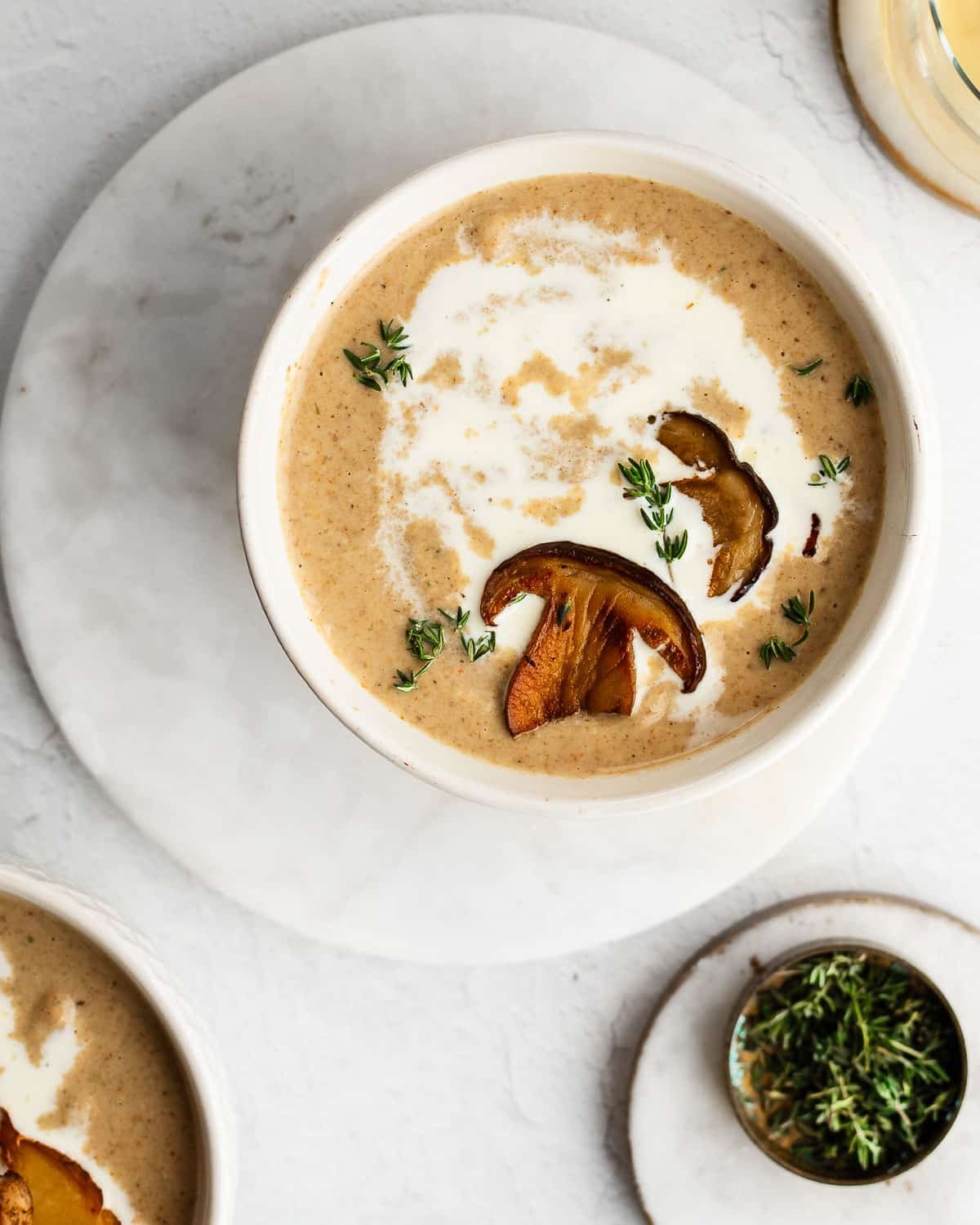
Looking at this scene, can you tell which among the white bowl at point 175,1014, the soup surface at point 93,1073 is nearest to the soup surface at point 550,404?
→ the white bowl at point 175,1014

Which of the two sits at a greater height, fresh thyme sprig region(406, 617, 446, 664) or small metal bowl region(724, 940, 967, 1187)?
fresh thyme sprig region(406, 617, 446, 664)

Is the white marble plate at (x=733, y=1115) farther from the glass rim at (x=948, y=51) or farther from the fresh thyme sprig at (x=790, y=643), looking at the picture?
the glass rim at (x=948, y=51)

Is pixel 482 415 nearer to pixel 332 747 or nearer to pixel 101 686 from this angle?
pixel 332 747

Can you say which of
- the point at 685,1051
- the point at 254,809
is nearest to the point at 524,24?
the point at 254,809

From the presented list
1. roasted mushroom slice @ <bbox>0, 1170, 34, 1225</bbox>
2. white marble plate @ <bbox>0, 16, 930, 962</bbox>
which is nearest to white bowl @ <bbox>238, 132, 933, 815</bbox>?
white marble plate @ <bbox>0, 16, 930, 962</bbox>

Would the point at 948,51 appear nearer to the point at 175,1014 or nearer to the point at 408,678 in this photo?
the point at 408,678

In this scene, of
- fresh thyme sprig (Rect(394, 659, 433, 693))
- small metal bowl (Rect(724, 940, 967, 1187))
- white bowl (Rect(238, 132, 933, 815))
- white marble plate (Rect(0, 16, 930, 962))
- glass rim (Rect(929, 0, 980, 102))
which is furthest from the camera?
small metal bowl (Rect(724, 940, 967, 1187))

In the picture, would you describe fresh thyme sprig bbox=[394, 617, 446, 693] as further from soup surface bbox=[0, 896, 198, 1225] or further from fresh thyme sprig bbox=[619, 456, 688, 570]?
soup surface bbox=[0, 896, 198, 1225]
